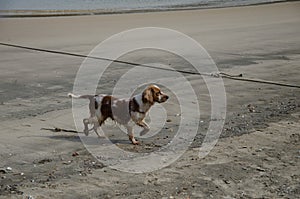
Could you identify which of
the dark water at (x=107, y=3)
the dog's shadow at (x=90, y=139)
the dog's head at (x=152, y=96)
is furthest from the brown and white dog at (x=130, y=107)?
the dark water at (x=107, y=3)

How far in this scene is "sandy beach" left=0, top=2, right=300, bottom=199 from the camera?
589cm

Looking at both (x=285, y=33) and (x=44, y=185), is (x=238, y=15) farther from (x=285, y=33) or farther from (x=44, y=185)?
(x=44, y=185)

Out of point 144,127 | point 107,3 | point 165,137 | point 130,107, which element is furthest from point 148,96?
point 107,3

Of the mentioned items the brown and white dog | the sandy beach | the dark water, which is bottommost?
the dark water

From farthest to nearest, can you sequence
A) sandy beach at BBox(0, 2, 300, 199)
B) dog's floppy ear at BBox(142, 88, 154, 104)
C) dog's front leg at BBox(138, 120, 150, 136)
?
dog's front leg at BBox(138, 120, 150, 136) < dog's floppy ear at BBox(142, 88, 154, 104) < sandy beach at BBox(0, 2, 300, 199)

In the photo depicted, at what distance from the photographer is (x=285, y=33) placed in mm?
20844

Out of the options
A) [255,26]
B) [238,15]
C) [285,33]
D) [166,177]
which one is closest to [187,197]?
[166,177]

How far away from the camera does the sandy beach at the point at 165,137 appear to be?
19.3 ft

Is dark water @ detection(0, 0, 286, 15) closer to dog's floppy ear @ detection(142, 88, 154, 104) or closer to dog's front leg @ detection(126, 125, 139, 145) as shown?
dog's floppy ear @ detection(142, 88, 154, 104)

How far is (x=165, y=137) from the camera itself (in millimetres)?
7617

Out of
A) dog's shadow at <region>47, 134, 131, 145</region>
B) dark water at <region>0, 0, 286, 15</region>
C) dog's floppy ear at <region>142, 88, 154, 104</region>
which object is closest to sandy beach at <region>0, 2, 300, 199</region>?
dog's shadow at <region>47, 134, 131, 145</region>

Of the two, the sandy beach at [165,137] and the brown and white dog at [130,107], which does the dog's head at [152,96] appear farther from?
the sandy beach at [165,137]

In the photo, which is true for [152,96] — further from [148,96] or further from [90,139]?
[90,139]

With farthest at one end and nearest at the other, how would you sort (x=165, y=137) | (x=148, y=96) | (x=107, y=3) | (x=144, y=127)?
(x=107, y=3) < (x=165, y=137) < (x=144, y=127) < (x=148, y=96)
